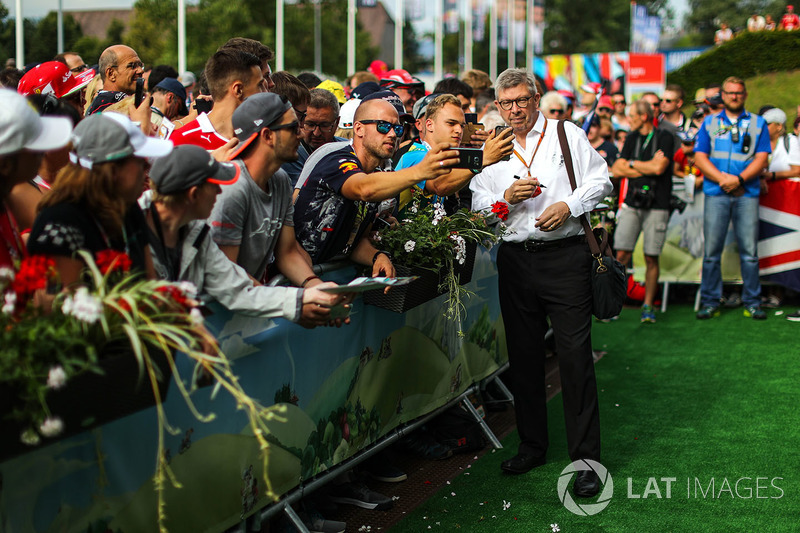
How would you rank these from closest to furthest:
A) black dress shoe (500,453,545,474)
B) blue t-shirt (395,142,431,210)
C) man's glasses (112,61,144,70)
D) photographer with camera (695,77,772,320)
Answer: blue t-shirt (395,142,431,210)
black dress shoe (500,453,545,474)
man's glasses (112,61,144,70)
photographer with camera (695,77,772,320)

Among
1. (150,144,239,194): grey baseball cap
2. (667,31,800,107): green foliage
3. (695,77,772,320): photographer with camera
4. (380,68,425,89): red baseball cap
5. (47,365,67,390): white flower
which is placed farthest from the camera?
(667,31,800,107): green foliage

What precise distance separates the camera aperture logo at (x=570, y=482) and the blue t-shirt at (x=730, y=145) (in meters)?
5.42

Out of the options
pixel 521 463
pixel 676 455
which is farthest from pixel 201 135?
pixel 676 455

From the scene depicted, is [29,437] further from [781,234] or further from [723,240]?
[781,234]

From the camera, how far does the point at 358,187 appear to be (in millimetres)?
4098

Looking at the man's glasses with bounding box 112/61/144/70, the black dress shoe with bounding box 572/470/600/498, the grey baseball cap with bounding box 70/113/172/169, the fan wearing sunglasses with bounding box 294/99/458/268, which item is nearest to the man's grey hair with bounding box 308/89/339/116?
the fan wearing sunglasses with bounding box 294/99/458/268

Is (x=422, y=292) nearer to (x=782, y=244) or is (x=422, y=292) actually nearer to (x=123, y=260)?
(x=123, y=260)

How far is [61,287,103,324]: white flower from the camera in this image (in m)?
2.41

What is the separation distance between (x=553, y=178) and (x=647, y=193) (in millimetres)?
4727

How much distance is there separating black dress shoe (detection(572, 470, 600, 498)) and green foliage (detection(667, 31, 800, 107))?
28.1 m

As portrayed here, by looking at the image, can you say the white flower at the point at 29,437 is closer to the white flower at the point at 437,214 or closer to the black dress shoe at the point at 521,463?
the white flower at the point at 437,214

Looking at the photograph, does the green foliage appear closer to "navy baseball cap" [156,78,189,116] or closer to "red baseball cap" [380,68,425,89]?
"red baseball cap" [380,68,425,89]

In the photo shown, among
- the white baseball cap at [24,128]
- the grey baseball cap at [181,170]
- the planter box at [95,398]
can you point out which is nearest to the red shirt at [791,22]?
the grey baseball cap at [181,170]

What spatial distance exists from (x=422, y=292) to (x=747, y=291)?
628 centimetres
